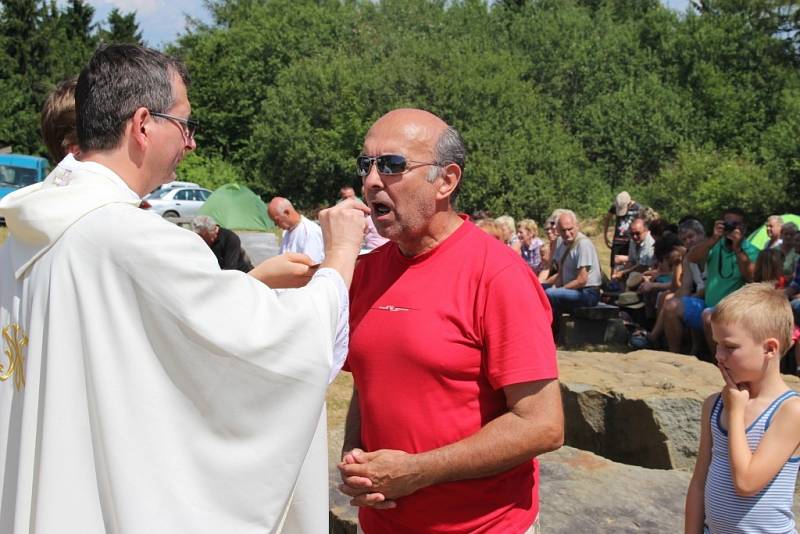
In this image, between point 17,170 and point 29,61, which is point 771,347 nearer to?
point 17,170

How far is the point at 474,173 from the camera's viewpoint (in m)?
30.3

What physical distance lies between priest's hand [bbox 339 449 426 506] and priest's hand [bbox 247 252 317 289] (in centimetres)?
57

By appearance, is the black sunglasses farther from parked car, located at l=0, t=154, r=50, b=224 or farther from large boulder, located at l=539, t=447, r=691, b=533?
parked car, located at l=0, t=154, r=50, b=224

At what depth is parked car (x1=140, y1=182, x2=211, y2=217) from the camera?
1264 inches

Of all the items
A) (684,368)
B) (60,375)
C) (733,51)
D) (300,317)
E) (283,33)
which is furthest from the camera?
(283,33)

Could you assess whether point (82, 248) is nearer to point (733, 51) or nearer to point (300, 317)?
point (300, 317)

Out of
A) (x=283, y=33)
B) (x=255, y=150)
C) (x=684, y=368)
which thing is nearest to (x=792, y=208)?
(x=684, y=368)

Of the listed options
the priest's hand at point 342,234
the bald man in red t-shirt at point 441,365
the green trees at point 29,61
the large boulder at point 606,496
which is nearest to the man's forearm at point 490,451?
the bald man in red t-shirt at point 441,365

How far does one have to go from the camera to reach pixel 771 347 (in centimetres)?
289

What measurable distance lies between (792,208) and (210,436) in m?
21.3

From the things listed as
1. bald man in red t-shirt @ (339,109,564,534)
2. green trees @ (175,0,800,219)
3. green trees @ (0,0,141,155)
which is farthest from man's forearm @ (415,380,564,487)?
green trees @ (0,0,141,155)

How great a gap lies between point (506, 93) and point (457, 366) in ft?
104

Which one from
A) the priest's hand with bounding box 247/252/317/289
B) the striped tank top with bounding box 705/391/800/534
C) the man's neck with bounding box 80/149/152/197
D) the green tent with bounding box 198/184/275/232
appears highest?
the man's neck with bounding box 80/149/152/197

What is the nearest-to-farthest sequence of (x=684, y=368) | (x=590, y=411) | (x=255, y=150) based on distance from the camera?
1. (x=590, y=411)
2. (x=684, y=368)
3. (x=255, y=150)
